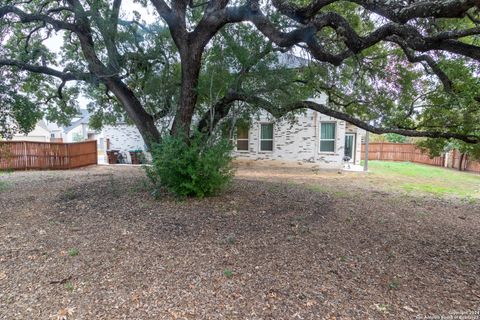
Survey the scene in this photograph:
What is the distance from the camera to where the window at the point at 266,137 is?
14312mm

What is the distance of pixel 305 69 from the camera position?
7.46 metres

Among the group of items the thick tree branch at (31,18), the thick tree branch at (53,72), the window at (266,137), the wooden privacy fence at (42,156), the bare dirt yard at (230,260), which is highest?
the thick tree branch at (31,18)

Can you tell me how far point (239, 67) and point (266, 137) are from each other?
27.8ft

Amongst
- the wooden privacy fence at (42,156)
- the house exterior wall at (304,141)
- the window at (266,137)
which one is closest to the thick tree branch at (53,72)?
the wooden privacy fence at (42,156)

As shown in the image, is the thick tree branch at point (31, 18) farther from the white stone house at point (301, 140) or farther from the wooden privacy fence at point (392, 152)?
the wooden privacy fence at point (392, 152)

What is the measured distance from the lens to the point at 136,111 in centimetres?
633

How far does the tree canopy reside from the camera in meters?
5.00

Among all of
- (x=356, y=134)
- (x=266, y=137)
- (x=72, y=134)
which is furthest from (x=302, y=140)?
(x=72, y=134)

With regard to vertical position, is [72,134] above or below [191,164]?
above

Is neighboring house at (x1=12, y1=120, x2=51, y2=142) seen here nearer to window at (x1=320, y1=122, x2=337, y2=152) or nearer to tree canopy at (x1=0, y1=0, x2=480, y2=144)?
tree canopy at (x1=0, y1=0, x2=480, y2=144)

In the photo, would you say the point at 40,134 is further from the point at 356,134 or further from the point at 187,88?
the point at 356,134

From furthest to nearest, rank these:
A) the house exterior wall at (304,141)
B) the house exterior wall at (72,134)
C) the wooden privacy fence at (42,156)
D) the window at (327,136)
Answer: the house exterior wall at (72,134)
the window at (327,136)
the house exterior wall at (304,141)
the wooden privacy fence at (42,156)

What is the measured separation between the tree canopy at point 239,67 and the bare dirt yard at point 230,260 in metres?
2.04

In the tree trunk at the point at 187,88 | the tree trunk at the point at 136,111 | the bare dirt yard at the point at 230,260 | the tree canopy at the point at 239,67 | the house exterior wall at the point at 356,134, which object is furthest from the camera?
the house exterior wall at the point at 356,134
